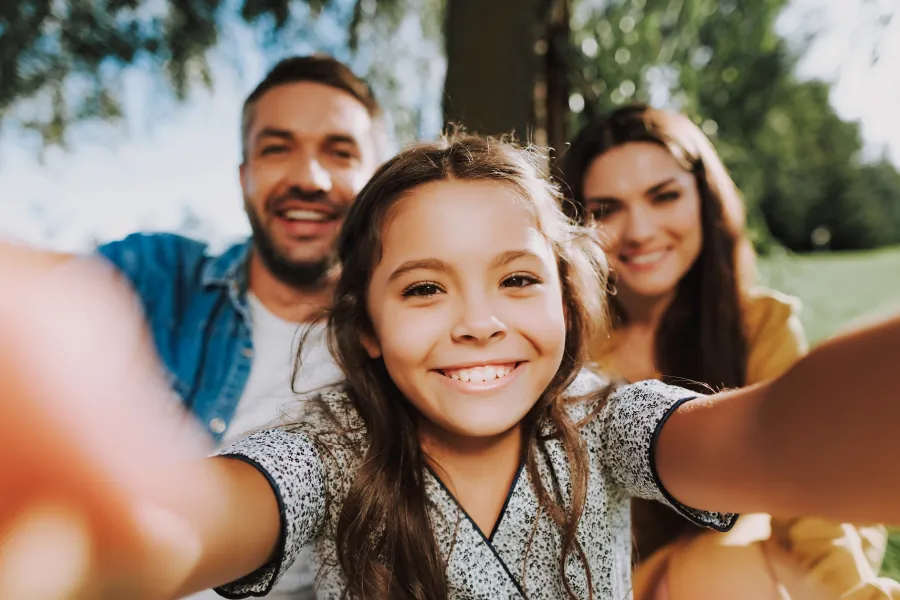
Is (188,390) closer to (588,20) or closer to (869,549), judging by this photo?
(869,549)

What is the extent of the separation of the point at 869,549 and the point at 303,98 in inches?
98.0

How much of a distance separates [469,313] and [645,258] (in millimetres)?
1315

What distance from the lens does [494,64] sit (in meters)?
3.20

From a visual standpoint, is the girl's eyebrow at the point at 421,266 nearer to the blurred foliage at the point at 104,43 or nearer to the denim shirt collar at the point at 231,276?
the denim shirt collar at the point at 231,276

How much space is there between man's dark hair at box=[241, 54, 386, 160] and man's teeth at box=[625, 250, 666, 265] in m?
1.18

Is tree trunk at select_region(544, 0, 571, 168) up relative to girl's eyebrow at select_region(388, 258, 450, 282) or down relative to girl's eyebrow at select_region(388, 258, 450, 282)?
up

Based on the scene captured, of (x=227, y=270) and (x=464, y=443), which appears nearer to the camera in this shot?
(x=464, y=443)

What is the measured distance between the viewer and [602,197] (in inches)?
99.0

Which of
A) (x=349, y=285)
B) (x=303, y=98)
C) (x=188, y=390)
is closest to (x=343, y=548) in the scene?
(x=349, y=285)

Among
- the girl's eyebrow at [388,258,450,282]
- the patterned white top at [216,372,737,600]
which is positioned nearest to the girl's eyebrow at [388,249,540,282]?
the girl's eyebrow at [388,258,450,282]

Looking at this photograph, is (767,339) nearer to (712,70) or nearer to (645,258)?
(645,258)

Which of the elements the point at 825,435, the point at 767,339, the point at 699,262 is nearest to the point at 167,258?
the point at 699,262

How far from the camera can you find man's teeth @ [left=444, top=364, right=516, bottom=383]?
140 centimetres

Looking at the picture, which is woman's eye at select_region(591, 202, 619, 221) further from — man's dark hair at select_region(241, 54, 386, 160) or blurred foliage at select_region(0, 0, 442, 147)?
blurred foliage at select_region(0, 0, 442, 147)
